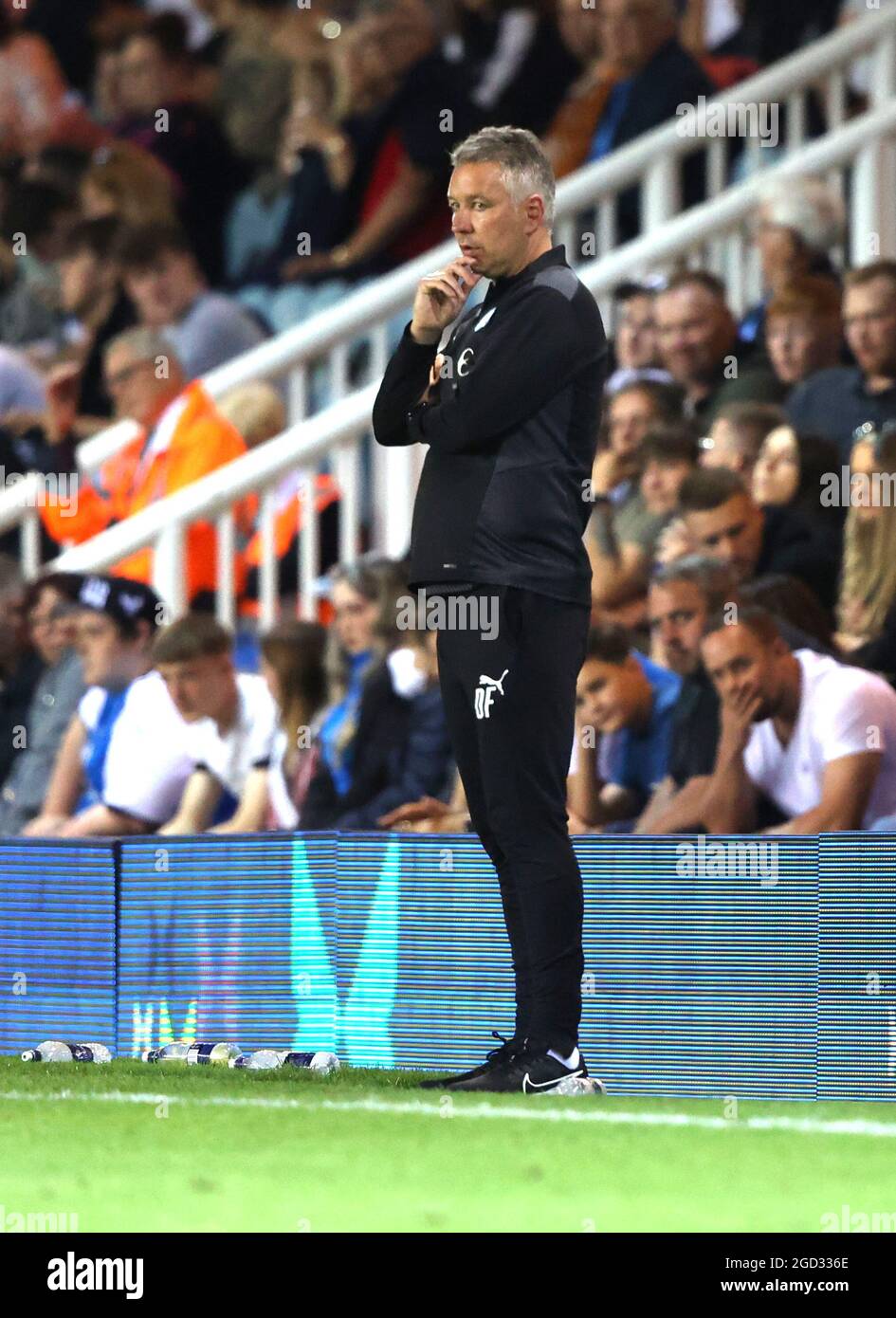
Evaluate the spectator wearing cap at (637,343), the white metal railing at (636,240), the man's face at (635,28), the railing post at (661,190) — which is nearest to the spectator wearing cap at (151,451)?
the white metal railing at (636,240)

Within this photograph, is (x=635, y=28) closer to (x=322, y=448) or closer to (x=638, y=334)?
(x=638, y=334)

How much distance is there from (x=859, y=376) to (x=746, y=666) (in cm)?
132

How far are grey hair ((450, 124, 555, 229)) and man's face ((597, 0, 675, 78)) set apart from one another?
5794mm

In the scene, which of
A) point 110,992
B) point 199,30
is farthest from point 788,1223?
point 199,30

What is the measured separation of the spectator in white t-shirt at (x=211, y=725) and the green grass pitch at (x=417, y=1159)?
3419 millimetres

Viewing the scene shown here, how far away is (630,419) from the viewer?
937cm

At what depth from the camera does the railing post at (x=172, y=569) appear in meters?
10.1

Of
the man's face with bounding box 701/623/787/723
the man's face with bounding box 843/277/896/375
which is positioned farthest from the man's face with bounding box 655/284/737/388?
the man's face with bounding box 701/623/787/723

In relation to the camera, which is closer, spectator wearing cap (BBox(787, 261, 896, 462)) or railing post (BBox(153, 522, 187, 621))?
spectator wearing cap (BBox(787, 261, 896, 462))

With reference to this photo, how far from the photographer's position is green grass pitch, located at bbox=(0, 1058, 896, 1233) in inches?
158

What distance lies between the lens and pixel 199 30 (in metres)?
14.0

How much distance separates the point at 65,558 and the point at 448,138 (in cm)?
261

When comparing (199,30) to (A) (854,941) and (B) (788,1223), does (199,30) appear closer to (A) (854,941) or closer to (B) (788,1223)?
(A) (854,941)

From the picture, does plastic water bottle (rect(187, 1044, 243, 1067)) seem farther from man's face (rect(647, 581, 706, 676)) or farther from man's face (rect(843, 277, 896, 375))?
man's face (rect(843, 277, 896, 375))
